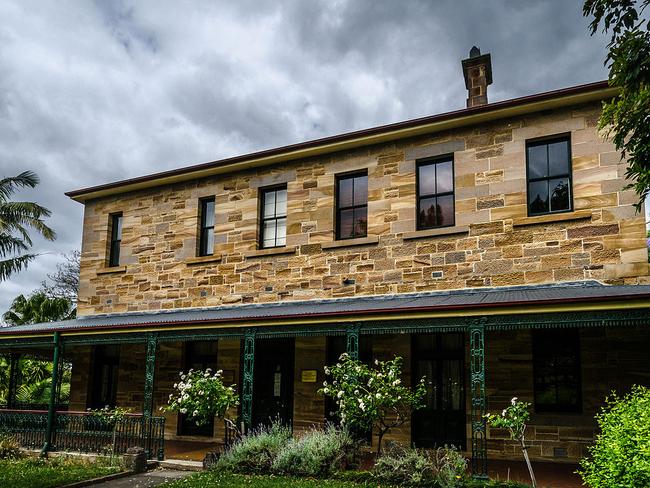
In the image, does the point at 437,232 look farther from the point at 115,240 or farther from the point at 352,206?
the point at 115,240

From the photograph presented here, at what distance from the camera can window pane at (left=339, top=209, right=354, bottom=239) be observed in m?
13.2

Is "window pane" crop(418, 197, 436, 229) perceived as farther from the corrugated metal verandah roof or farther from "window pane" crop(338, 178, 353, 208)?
"window pane" crop(338, 178, 353, 208)

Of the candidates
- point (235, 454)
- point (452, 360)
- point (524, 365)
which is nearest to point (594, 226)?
point (524, 365)

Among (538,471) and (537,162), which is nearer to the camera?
(538,471)

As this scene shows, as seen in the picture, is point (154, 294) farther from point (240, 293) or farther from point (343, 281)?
point (343, 281)

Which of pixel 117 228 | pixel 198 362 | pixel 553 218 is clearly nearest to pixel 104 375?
Result: pixel 198 362

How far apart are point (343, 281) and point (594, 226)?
4833mm

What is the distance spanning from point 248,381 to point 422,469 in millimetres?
3575

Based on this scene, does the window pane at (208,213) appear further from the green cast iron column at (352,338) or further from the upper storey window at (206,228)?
the green cast iron column at (352,338)

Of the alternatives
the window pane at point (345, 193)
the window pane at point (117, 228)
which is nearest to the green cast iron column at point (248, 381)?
the window pane at point (345, 193)

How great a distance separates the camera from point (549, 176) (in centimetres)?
1134

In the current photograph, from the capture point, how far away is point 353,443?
980cm

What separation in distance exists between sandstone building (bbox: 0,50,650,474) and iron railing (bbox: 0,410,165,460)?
0.51 meters

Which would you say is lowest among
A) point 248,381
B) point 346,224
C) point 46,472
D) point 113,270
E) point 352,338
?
point 46,472
